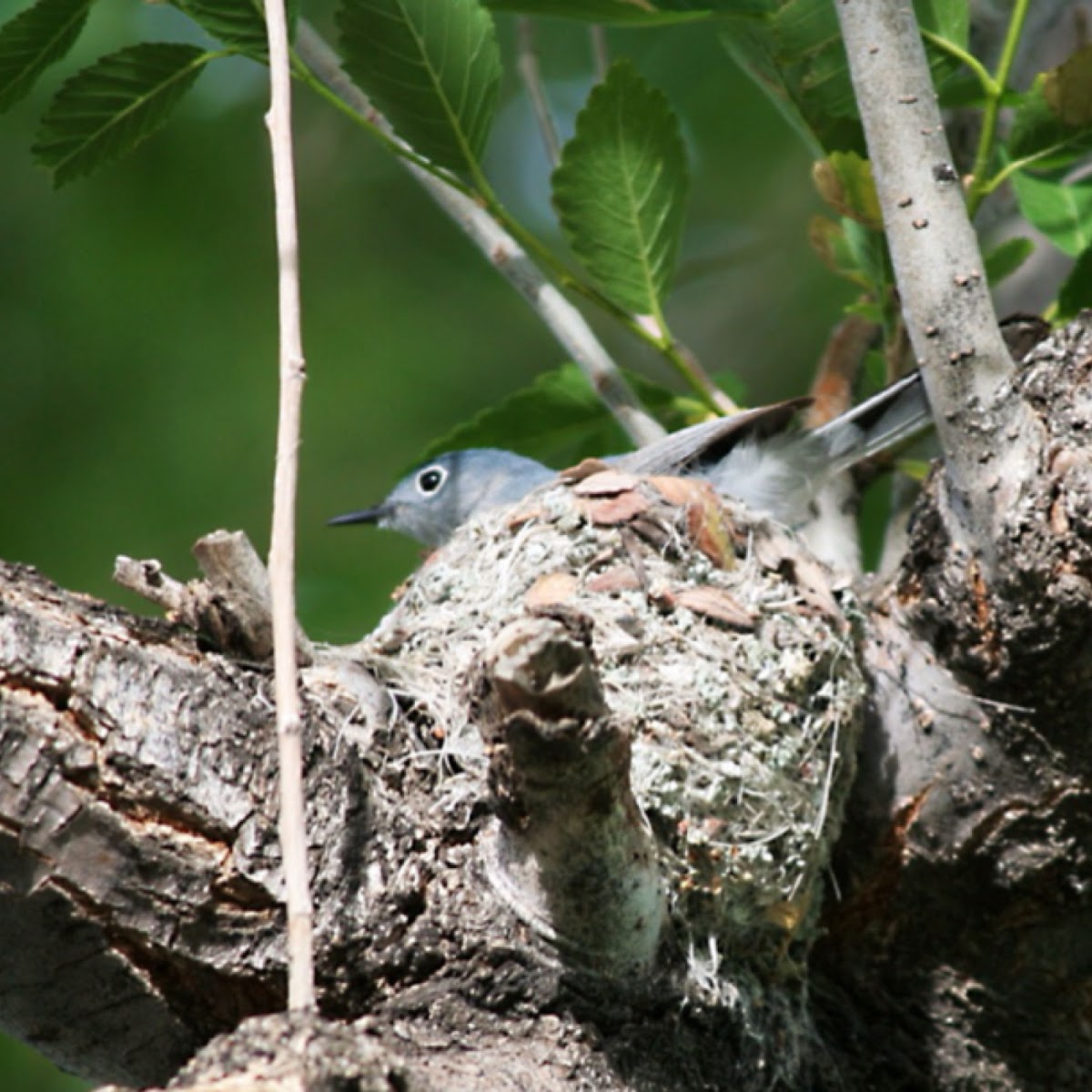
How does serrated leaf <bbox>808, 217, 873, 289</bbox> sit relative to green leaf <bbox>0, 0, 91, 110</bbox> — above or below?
below

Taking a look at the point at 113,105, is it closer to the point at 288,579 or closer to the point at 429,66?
the point at 429,66

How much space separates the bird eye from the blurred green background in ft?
1.50

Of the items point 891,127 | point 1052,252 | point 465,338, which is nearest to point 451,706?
point 891,127

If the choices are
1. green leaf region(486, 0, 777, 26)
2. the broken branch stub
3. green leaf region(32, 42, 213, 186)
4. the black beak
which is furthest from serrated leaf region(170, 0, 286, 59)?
the black beak

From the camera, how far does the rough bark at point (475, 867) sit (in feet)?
6.15

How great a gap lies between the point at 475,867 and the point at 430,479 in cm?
268

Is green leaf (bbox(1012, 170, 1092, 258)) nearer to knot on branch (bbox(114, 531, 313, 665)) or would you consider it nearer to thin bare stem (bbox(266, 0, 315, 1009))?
thin bare stem (bbox(266, 0, 315, 1009))

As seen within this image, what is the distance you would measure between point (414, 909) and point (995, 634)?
1.05m

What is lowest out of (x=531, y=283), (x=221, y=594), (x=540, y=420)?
(x=221, y=594)

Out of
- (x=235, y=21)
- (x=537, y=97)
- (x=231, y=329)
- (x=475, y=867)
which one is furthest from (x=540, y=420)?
(x=231, y=329)

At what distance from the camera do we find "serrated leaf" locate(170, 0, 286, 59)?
275 cm

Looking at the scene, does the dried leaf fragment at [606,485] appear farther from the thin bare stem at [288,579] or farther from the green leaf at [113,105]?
the thin bare stem at [288,579]

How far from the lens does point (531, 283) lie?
136 inches

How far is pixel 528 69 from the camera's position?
13.8 ft
